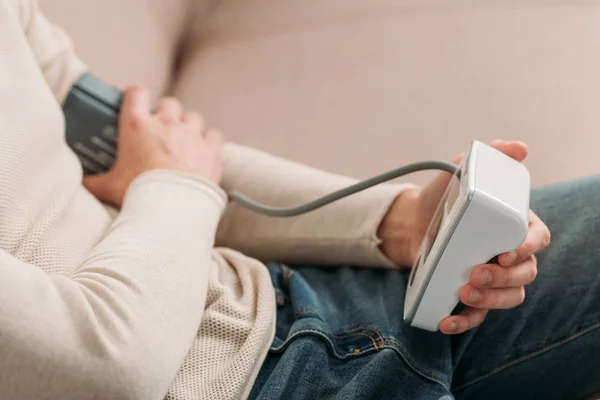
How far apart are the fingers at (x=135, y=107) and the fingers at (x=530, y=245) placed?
1.39 ft

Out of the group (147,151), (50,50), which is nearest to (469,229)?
(147,151)

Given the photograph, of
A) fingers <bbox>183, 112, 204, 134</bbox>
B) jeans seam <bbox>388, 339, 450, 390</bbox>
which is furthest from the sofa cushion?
jeans seam <bbox>388, 339, 450, 390</bbox>

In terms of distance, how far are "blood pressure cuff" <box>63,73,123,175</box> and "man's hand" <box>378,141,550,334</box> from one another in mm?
323

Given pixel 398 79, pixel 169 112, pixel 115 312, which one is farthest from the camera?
pixel 398 79

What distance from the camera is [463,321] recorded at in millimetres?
539

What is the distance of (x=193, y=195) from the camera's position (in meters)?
0.60

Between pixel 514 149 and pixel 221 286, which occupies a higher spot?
pixel 514 149

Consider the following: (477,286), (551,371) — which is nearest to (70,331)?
(477,286)

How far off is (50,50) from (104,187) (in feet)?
0.52

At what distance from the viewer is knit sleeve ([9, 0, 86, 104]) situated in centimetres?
63

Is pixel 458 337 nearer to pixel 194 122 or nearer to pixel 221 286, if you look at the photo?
pixel 221 286

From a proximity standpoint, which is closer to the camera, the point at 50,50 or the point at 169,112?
the point at 50,50

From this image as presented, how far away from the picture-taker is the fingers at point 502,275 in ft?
1.62

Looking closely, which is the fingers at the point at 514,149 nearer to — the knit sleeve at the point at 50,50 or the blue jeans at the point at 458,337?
the blue jeans at the point at 458,337
